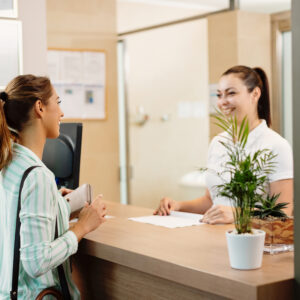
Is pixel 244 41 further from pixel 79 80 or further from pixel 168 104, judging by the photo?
pixel 168 104

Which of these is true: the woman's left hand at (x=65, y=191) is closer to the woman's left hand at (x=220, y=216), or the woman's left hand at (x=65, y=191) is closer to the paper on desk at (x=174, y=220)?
the paper on desk at (x=174, y=220)

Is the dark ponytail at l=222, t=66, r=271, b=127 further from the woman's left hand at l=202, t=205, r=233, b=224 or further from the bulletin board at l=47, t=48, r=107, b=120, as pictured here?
the bulletin board at l=47, t=48, r=107, b=120

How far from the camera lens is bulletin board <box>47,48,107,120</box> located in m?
5.11

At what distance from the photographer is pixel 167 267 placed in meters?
1.74

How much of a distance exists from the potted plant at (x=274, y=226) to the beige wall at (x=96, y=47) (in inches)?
138

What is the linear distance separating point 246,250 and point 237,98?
4.93 feet

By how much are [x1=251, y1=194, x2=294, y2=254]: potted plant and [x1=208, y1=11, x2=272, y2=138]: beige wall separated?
2820 mm

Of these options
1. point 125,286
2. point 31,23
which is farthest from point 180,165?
point 125,286

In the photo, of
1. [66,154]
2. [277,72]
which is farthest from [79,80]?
[66,154]

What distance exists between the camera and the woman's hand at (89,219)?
2.08m

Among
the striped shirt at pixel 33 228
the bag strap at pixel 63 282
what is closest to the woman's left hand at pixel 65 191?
the striped shirt at pixel 33 228

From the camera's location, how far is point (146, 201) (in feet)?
20.6

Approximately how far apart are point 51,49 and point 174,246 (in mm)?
3489

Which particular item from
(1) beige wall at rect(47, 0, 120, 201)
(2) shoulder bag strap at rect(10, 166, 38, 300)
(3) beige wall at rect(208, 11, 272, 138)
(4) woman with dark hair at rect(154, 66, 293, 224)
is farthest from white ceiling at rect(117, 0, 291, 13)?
(2) shoulder bag strap at rect(10, 166, 38, 300)
